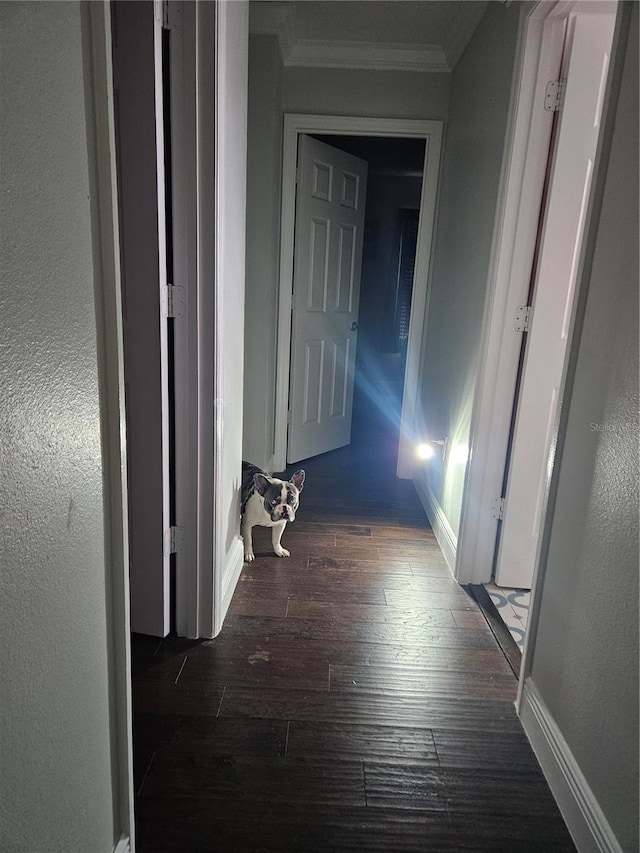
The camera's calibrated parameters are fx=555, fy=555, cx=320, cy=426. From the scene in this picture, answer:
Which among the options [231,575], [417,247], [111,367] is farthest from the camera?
[417,247]

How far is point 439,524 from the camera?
2.87m

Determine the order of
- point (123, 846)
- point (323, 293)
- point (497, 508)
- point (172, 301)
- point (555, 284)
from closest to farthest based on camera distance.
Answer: point (123, 846) < point (172, 301) < point (555, 284) < point (497, 508) < point (323, 293)

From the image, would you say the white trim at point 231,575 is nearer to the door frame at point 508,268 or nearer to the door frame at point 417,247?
the door frame at point 508,268

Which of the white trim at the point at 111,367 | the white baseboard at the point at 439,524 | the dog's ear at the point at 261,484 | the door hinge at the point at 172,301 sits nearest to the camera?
the white trim at the point at 111,367

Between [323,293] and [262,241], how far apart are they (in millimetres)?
707

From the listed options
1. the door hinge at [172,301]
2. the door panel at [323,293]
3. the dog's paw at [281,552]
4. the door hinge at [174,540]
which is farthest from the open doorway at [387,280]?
the door hinge at [172,301]

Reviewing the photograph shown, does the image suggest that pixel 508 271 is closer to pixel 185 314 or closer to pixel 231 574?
pixel 185 314

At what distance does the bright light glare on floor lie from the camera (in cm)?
327

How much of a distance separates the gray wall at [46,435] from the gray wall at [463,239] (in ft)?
6.06

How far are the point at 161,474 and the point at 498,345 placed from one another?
1.39 meters

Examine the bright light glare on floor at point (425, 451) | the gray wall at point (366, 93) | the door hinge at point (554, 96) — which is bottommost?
the bright light glare on floor at point (425, 451)

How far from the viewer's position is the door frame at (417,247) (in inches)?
132

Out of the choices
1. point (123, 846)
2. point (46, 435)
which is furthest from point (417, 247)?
point (123, 846)

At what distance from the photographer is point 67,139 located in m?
0.76
